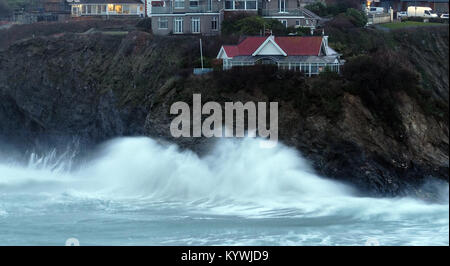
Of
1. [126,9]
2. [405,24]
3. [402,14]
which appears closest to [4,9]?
[126,9]

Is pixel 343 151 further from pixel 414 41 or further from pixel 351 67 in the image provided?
pixel 414 41

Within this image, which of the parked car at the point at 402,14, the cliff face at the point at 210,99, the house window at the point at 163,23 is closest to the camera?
the cliff face at the point at 210,99

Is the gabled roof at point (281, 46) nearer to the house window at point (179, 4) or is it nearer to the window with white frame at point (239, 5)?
the window with white frame at point (239, 5)

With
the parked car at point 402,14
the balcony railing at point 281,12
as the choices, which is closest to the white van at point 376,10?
the parked car at point 402,14

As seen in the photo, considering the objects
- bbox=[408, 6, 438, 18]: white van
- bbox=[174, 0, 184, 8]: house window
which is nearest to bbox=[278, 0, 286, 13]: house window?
bbox=[174, 0, 184, 8]: house window

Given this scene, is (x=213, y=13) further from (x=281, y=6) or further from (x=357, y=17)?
(x=357, y=17)

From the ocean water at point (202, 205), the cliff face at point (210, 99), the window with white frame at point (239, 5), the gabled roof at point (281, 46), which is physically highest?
the window with white frame at point (239, 5)
